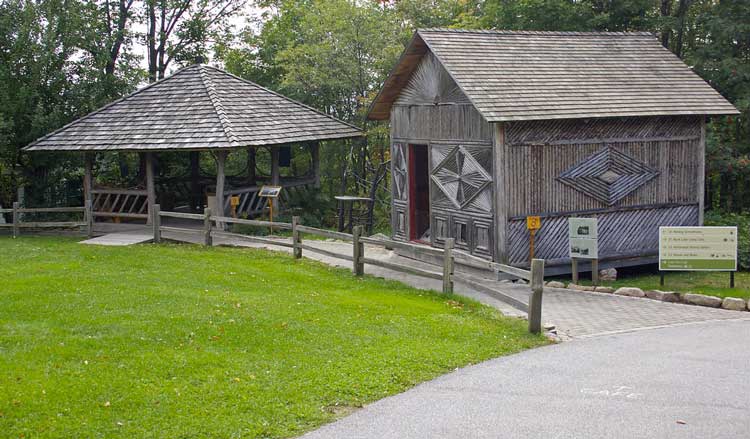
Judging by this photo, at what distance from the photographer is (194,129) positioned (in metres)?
23.5

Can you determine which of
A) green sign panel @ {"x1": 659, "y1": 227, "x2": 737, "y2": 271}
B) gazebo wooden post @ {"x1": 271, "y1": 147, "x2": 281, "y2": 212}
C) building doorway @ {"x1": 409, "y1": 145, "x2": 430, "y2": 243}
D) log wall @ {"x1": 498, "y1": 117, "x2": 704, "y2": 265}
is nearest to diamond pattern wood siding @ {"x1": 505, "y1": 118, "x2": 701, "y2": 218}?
log wall @ {"x1": 498, "y1": 117, "x2": 704, "y2": 265}

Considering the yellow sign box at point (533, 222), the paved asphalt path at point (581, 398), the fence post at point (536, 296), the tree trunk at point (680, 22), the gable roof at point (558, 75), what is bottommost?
the paved asphalt path at point (581, 398)

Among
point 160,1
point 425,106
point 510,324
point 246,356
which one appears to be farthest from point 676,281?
point 160,1

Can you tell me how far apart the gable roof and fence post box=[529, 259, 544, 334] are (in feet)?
18.9

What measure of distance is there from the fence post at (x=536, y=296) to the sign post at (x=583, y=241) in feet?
19.0

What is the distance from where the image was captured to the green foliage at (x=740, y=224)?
22.8m

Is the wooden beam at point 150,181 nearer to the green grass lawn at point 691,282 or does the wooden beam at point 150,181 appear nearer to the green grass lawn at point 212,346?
the green grass lawn at point 212,346

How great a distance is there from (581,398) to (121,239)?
16.0 m

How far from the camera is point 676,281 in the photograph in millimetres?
20469

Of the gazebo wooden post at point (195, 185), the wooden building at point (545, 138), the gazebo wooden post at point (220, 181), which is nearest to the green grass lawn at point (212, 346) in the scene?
the wooden building at point (545, 138)

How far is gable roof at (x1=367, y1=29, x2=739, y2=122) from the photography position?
19031 millimetres

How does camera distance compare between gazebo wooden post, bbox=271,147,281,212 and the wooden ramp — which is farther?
gazebo wooden post, bbox=271,147,281,212

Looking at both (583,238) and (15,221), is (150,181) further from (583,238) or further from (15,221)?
(583,238)

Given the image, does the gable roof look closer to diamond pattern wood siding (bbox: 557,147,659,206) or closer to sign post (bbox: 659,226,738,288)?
diamond pattern wood siding (bbox: 557,147,659,206)
